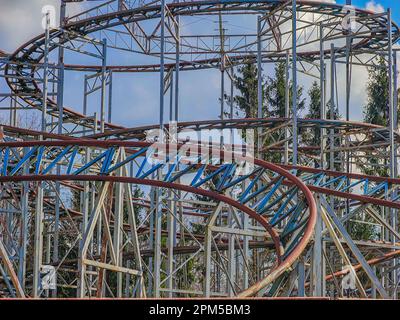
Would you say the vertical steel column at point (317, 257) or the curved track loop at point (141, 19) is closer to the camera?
the vertical steel column at point (317, 257)

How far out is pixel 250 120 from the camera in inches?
890

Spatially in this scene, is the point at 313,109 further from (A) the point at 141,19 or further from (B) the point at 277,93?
(A) the point at 141,19

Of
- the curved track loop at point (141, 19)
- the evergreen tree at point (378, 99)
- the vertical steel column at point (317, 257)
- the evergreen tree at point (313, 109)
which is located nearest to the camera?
the vertical steel column at point (317, 257)

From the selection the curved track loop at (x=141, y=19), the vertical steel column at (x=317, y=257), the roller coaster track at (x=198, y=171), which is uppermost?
the curved track loop at (x=141, y=19)

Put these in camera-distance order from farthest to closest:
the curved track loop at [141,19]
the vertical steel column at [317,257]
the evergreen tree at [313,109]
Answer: the evergreen tree at [313,109]
the curved track loop at [141,19]
the vertical steel column at [317,257]

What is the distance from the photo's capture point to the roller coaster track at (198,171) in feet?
47.8

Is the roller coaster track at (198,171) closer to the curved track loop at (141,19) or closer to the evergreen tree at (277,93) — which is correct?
the curved track loop at (141,19)

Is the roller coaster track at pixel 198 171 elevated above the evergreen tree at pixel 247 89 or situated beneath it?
situated beneath

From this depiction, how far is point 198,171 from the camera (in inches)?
601

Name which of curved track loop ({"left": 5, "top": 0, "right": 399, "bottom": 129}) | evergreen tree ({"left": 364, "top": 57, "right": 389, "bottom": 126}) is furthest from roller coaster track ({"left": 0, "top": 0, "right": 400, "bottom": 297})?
evergreen tree ({"left": 364, "top": 57, "right": 389, "bottom": 126})

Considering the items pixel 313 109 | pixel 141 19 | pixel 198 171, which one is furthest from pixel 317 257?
pixel 313 109

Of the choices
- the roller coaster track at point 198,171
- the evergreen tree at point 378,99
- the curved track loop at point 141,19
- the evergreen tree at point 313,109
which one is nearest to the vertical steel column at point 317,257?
the roller coaster track at point 198,171

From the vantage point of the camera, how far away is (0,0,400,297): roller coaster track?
47.8ft
